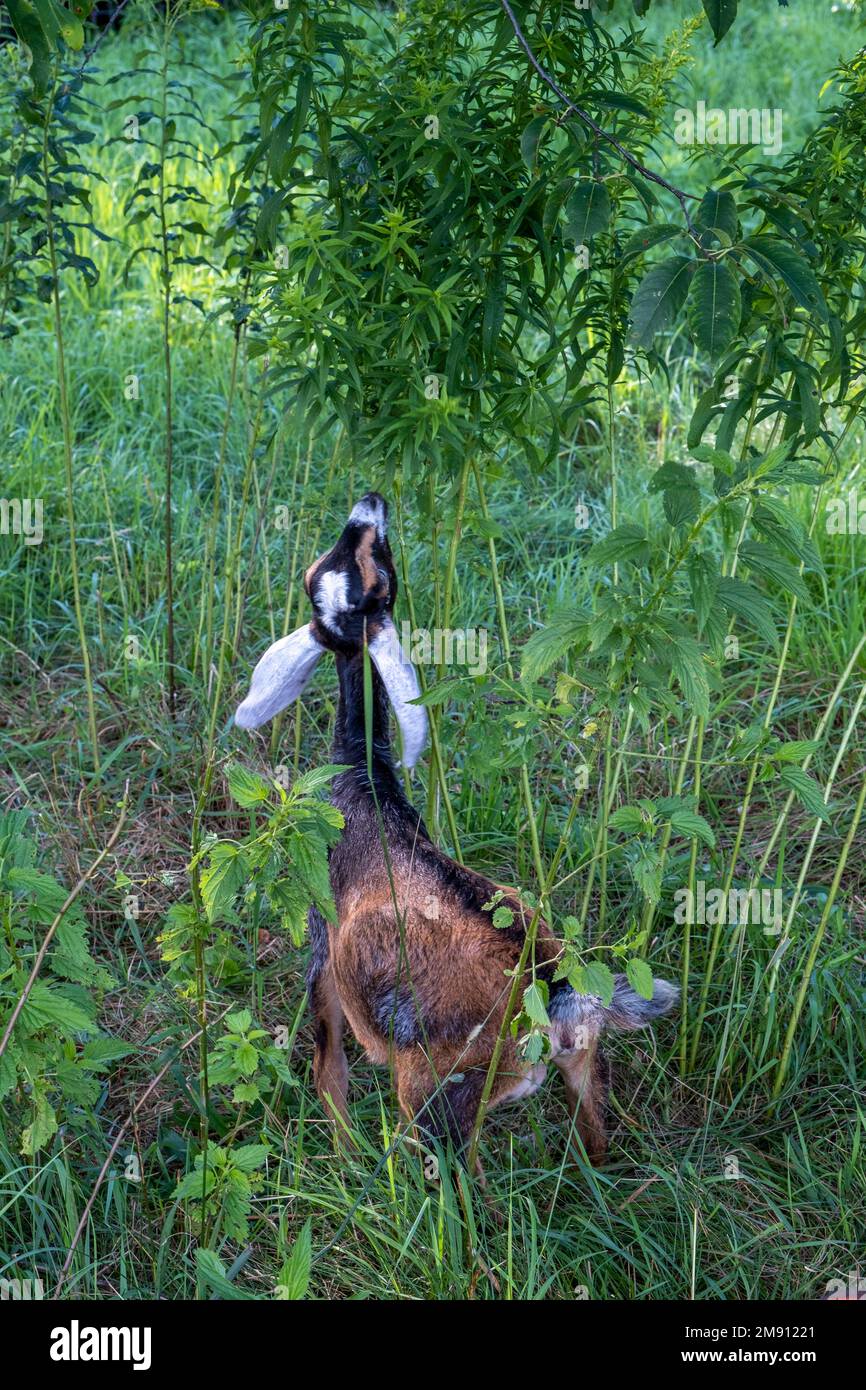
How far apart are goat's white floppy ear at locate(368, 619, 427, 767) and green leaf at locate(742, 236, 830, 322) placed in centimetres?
103

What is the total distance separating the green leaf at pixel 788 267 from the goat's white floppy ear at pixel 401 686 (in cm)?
103

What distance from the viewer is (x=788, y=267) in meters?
2.26

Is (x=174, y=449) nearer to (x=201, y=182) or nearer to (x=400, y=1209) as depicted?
(x=201, y=182)

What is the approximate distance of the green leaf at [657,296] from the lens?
222 cm

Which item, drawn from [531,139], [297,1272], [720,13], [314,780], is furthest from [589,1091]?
[720,13]

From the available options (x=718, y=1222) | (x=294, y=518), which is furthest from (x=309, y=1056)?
(x=294, y=518)

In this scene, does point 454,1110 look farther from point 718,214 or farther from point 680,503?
point 718,214

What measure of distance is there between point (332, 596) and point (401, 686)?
0.83 ft

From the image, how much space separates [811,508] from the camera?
15.3 feet

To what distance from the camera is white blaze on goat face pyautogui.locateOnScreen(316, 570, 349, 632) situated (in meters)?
2.82

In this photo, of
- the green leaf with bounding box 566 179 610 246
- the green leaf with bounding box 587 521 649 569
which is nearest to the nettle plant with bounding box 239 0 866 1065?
the green leaf with bounding box 566 179 610 246

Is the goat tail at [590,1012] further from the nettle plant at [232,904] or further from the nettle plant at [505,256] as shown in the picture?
the nettle plant at [232,904]

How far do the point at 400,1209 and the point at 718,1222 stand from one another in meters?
0.67
